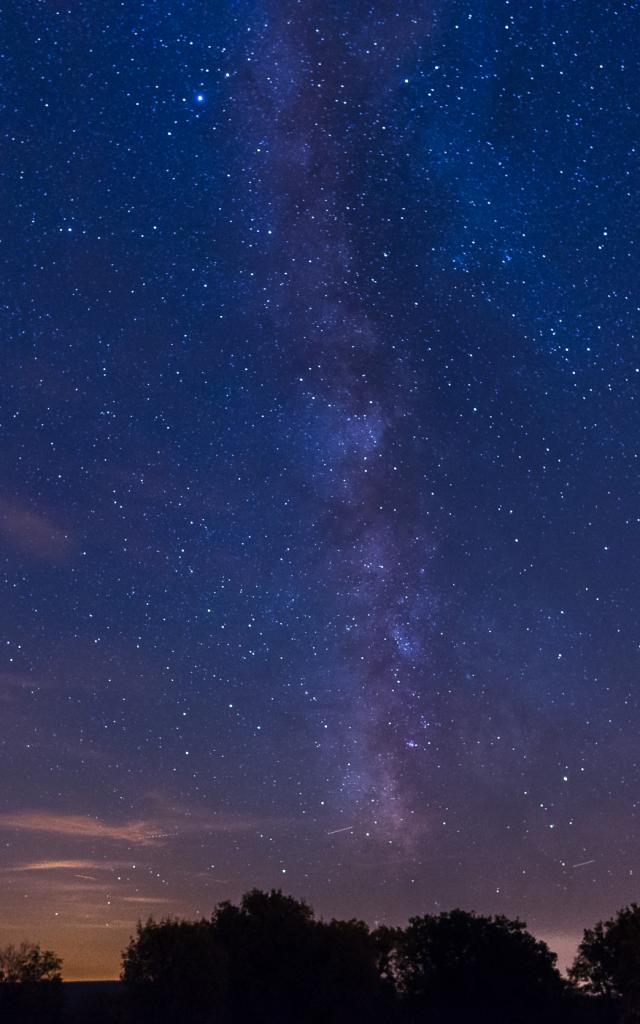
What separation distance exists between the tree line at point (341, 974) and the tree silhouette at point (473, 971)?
0.07m

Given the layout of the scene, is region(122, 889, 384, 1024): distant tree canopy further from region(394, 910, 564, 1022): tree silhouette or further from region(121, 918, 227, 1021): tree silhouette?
region(394, 910, 564, 1022): tree silhouette

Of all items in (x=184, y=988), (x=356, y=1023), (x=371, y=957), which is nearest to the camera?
(x=184, y=988)

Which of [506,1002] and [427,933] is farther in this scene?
[427,933]

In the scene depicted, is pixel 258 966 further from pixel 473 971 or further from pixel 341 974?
pixel 473 971

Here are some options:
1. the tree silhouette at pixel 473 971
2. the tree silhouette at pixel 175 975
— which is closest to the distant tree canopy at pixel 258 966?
the tree silhouette at pixel 175 975

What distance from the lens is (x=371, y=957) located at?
60.6m

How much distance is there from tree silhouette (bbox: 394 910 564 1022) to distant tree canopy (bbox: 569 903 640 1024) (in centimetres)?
359

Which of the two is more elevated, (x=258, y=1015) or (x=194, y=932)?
(x=194, y=932)

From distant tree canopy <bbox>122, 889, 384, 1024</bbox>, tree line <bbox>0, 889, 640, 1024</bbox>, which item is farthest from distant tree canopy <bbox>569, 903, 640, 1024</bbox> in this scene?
distant tree canopy <bbox>122, 889, 384, 1024</bbox>

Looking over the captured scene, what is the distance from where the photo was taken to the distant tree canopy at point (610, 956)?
61219 mm

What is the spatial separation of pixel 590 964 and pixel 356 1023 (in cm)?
2038

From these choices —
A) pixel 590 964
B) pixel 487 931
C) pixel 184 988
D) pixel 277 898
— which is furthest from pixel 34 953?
pixel 590 964

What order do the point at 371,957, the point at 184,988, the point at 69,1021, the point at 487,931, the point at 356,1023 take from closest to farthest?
the point at 69,1021 < the point at 184,988 < the point at 356,1023 < the point at 371,957 < the point at 487,931

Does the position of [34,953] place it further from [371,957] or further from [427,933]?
[427,933]
